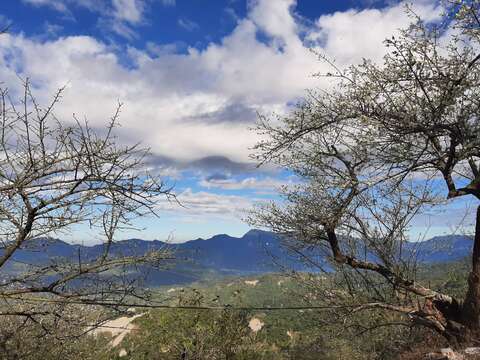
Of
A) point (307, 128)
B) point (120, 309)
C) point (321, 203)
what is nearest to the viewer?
point (120, 309)

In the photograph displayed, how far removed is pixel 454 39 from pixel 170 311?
77.3ft

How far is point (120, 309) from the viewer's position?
22.0 ft

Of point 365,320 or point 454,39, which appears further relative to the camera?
point 365,320

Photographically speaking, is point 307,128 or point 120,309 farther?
point 307,128

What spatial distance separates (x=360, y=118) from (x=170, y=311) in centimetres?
2194

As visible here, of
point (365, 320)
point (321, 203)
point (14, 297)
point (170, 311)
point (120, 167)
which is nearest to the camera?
point (14, 297)

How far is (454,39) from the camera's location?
22.2ft

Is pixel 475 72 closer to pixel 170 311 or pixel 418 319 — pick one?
pixel 418 319

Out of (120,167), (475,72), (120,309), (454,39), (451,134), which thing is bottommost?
(120,309)

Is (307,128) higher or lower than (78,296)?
higher

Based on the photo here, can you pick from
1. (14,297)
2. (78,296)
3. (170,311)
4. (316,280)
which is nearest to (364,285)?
(316,280)

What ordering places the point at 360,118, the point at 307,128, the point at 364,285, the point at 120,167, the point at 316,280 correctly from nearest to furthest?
the point at 120,167, the point at 360,118, the point at 307,128, the point at 364,285, the point at 316,280

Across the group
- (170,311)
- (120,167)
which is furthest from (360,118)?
(170,311)

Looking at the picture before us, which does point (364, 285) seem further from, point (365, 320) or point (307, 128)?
point (307, 128)
